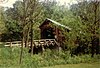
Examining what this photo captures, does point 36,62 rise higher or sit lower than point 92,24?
lower

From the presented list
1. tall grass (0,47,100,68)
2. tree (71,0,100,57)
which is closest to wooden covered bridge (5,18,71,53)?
tree (71,0,100,57)

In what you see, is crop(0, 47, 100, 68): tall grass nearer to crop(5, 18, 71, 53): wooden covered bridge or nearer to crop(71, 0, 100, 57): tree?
crop(71, 0, 100, 57): tree

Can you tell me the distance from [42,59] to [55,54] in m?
0.97

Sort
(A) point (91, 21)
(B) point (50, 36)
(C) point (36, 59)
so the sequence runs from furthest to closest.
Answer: (B) point (50, 36)
(A) point (91, 21)
(C) point (36, 59)

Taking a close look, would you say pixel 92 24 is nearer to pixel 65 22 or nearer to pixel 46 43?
pixel 65 22

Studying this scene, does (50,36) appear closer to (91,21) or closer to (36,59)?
(91,21)

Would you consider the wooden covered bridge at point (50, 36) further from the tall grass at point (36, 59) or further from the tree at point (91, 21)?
the tall grass at point (36, 59)

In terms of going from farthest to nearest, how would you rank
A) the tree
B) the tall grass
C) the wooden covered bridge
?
the wooden covered bridge < the tree < the tall grass

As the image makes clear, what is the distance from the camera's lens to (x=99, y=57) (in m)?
9.06

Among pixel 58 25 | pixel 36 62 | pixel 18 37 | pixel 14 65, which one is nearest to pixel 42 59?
pixel 36 62

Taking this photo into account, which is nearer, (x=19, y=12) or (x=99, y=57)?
(x=19, y=12)

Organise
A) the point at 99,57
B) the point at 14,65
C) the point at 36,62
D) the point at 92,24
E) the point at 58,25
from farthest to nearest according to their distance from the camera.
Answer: the point at 58,25 → the point at 92,24 → the point at 99,57 → the point at 36,62 → the point at 14,65

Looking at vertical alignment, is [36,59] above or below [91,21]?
below

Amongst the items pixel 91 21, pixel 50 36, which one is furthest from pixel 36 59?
pixel 50 36
